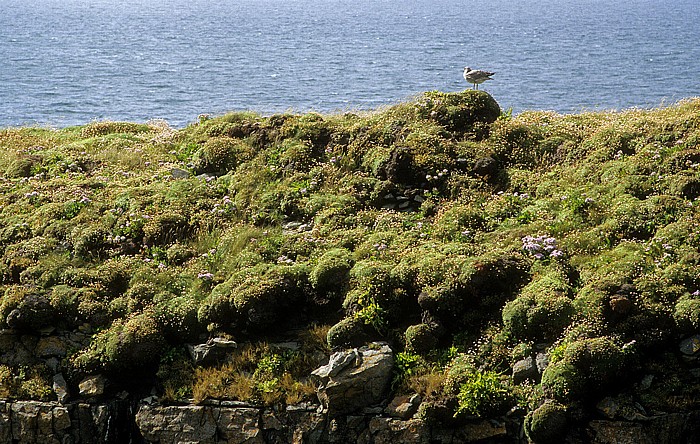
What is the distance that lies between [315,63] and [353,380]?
88.4m

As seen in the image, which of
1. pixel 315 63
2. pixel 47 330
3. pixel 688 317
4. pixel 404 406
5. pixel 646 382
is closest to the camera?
pixel 646 382

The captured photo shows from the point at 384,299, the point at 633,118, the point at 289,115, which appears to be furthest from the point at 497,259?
the point at 289,115

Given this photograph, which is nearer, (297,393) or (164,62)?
(297,393)

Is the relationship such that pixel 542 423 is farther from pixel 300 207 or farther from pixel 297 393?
pixel 300 207

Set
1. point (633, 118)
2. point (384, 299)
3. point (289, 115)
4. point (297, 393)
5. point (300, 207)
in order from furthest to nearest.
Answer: point (289, 115) < point (633, 118) < point (300, 207) < point (384, 299) < point (297, 393)

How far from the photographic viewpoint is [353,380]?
16.8m

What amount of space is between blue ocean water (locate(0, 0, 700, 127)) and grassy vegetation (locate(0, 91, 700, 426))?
7.34 metres

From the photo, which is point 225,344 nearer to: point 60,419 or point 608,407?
point 60,419

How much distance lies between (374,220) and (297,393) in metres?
6.20

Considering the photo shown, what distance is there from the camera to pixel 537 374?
16.1 metres

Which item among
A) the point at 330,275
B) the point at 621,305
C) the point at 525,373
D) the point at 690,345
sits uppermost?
the point at 621,305

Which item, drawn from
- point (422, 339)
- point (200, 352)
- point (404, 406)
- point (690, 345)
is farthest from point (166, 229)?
point (690, 345)

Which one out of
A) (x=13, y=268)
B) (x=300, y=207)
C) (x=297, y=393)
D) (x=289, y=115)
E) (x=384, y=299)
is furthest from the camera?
(x=289, y=115)

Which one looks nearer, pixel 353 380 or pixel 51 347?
pixel 353 380
